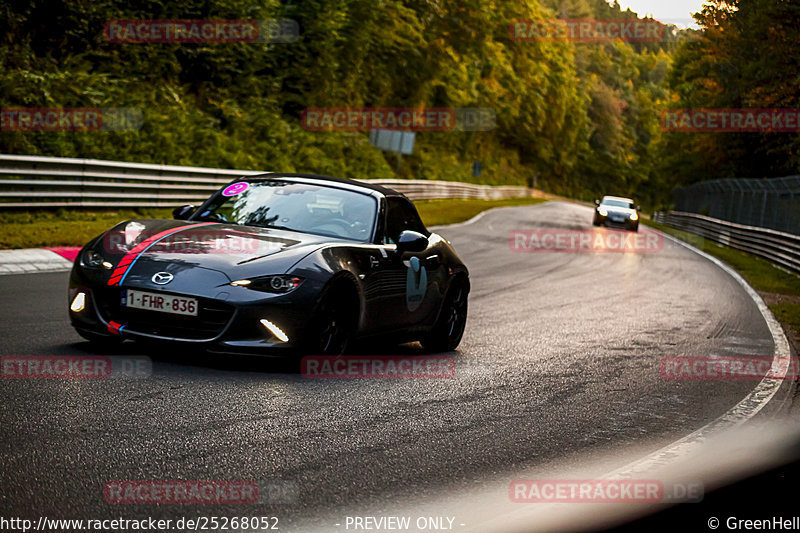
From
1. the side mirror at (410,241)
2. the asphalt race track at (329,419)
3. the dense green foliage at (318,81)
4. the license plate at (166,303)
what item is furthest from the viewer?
the dense green foliage at (318,81)

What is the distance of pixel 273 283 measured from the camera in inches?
273

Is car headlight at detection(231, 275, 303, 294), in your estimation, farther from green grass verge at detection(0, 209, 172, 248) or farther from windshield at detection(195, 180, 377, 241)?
green grass verge at detection(0, 209, 172, 248)

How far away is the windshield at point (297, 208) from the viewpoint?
8.03 meters

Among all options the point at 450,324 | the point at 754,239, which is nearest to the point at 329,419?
the point at 450,324

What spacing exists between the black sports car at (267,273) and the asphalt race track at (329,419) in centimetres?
34

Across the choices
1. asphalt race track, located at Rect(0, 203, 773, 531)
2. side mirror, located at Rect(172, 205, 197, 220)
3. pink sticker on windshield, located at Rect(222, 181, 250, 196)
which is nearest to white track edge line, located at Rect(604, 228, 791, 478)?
asphalt race track, located at Rect(0, 203, 773, 531)

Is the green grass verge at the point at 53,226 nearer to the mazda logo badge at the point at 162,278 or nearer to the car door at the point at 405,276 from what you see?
the car door at the point at 405,276

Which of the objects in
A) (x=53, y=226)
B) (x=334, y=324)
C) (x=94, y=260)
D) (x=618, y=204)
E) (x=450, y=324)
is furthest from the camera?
(x=618, y=204)

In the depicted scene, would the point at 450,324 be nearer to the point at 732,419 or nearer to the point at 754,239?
the point at 732,419

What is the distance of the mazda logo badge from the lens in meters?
6.83

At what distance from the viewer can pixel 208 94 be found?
33.1 m

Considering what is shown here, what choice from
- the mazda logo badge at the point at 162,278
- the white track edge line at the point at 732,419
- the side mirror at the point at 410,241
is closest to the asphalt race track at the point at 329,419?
the white track edge line at the point at 732,419

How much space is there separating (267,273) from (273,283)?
0.08 m

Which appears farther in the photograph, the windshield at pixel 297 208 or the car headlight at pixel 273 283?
the windshield at pixel 297 208
